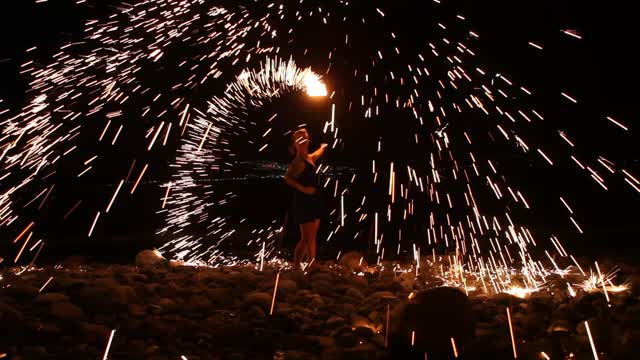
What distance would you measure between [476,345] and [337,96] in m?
4.93

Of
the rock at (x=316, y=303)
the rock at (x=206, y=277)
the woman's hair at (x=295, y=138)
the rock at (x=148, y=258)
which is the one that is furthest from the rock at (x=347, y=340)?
the rock at (x=148, y=258)

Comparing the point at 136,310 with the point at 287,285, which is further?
the point at 287,285

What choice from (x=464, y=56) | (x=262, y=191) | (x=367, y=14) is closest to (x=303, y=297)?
(x=367, y=14)

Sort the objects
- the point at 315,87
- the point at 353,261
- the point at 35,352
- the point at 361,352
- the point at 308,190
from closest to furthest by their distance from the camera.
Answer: the point at 35,352 < the point at 361,352 < the point at 308,190 < the point at 353,261 < the point at 315,87

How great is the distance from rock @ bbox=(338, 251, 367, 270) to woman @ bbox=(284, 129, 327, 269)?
1.91ft

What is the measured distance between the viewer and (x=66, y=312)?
3.61 m

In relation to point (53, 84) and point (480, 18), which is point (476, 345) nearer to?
point (480, 18)

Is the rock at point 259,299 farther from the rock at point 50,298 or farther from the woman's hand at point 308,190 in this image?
the woman's hand at point 308,190

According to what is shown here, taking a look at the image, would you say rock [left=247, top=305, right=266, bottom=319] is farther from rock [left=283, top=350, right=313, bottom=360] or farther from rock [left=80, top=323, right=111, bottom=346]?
rock [left=80, top=323, right=111, bottom=346]

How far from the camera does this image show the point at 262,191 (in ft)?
52.5

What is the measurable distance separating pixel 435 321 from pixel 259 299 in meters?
1.33

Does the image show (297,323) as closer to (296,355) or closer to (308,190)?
(296,355)

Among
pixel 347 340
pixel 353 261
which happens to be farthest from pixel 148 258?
pixel 347 340

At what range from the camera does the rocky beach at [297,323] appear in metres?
3.17
